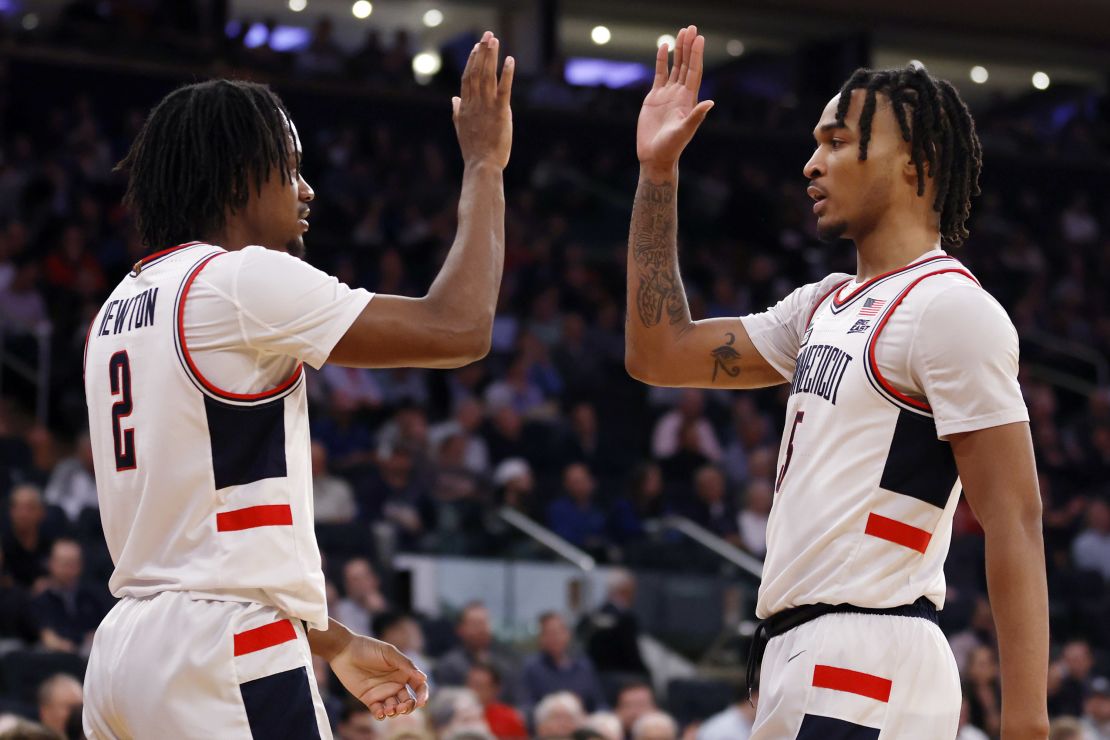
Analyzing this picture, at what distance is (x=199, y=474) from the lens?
331 centimetres

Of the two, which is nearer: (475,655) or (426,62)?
(475,655)

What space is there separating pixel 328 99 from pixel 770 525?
1663 cm

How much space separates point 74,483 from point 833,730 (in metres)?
8.42

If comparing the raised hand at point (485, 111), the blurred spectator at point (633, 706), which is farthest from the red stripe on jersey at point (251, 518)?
the blurred spectator at point (633, 706)

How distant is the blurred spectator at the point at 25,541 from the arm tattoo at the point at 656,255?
6.24 metres

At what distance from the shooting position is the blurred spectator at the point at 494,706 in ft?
30.3

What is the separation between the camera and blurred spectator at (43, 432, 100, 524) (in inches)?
425

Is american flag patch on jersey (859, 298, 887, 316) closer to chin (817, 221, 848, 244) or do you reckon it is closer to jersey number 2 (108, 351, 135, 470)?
chin (817, 221, 848, 244)

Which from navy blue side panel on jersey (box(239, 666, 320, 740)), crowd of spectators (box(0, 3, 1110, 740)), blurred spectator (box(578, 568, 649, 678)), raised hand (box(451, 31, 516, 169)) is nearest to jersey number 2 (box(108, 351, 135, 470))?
navy blue side panel on jersey (box(239, 666, 320, 740))

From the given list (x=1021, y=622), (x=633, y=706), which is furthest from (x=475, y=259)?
(x=633, y=706)

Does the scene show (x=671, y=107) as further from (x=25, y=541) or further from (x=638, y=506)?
(x=638, y=506)

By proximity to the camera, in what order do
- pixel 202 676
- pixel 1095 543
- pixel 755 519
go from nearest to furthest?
pixel 202 676 → pixel 755 519 → pixel 1095 543

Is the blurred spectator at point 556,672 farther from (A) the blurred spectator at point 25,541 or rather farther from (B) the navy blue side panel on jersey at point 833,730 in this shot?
(B) the navy blue side panel on jersey at point 833,730

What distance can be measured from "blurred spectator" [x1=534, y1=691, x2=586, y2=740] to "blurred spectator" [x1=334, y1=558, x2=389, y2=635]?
1577mm
